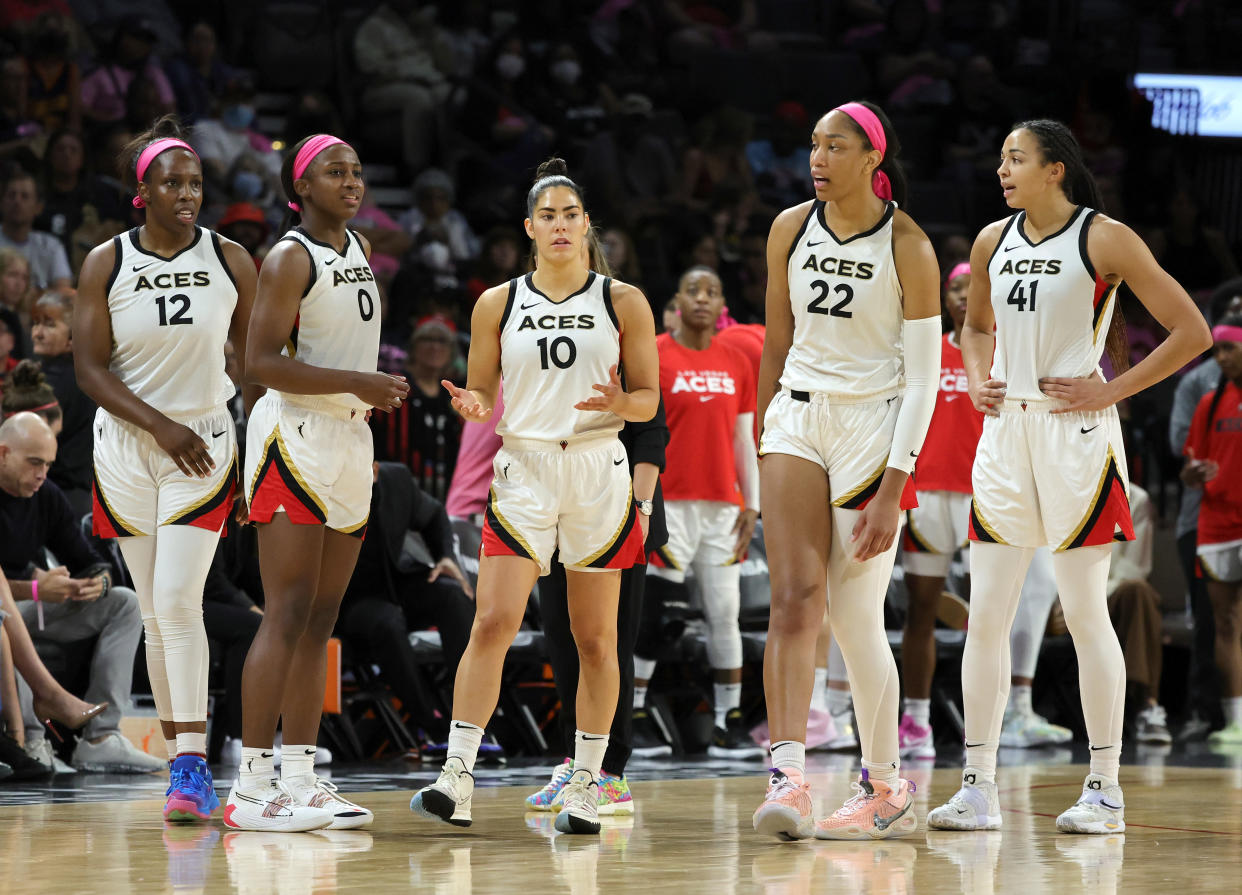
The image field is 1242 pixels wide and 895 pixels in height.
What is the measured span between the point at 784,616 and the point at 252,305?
6.20ft

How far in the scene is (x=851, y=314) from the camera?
184 inches

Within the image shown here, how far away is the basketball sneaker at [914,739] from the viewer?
24.6ft

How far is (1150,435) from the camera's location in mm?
10805

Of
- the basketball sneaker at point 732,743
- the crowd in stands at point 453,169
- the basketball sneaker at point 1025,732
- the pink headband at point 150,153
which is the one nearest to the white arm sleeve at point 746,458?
the crowd in stands at point 453,169

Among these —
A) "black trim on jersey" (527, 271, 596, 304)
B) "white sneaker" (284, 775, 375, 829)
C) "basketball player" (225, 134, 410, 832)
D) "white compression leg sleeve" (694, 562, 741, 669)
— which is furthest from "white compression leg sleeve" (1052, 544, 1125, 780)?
"white compression leg sleeve" (694, 562, 741, 669)

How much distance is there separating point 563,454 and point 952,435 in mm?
3142

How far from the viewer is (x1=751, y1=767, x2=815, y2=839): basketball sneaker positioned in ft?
14.7

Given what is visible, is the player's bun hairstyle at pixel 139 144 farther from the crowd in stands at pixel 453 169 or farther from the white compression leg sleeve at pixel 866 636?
the white compression leg sleeve at pixel 866 636

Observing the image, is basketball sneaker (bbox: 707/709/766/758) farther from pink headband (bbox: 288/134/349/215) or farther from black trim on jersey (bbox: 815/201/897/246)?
pink headband (bbox: 288/134/349/215)

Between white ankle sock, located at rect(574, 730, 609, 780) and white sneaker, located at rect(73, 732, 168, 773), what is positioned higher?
white ankle sock, located at rect(574, 730, 609, 780)

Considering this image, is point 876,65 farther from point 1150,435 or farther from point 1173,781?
point 1173,781

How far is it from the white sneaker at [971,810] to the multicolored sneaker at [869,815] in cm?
21

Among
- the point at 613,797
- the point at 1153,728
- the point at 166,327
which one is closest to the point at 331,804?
the point at 613,797

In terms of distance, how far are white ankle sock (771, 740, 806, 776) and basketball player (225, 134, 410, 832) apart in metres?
1.22
